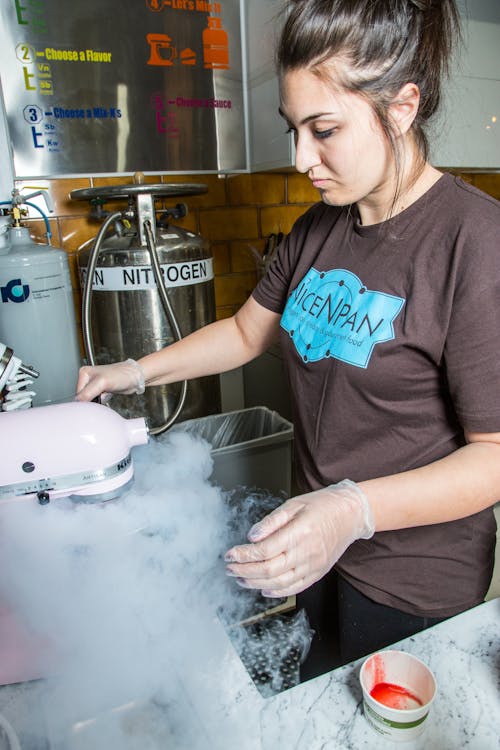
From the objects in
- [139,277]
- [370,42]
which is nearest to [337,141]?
[370,42]

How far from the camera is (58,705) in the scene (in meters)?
0.68

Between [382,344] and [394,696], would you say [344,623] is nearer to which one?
[394,696]

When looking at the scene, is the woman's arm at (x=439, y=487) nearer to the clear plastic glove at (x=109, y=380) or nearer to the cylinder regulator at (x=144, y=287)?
the clear plastic glove at (x=109, y=380)

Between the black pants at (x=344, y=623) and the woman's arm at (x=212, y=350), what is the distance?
541 mm

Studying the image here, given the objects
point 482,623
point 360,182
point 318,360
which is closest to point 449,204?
point 360,182

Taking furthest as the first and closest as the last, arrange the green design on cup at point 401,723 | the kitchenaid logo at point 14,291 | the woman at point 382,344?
the kitchenaid logo at point 14,291, the woman at point 382,344, the green design on cup at point 401,723

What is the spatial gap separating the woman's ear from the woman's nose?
13cm

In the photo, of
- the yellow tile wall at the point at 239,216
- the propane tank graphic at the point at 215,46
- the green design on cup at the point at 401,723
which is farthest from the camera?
the yellow tile wall at the point at 239,216

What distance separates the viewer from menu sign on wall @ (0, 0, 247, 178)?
180 centimetres

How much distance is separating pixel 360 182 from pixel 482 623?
2.29 ft

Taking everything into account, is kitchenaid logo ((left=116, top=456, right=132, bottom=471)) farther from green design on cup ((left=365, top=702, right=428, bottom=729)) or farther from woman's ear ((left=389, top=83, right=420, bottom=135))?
woman's ear ((left=389, top=83, right=420, bottom=135))

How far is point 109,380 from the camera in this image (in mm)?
1126

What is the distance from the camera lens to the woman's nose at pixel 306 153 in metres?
0.87

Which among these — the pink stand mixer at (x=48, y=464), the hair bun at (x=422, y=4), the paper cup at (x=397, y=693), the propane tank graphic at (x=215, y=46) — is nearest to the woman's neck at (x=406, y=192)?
the hair bun at (x=422, y=4)
